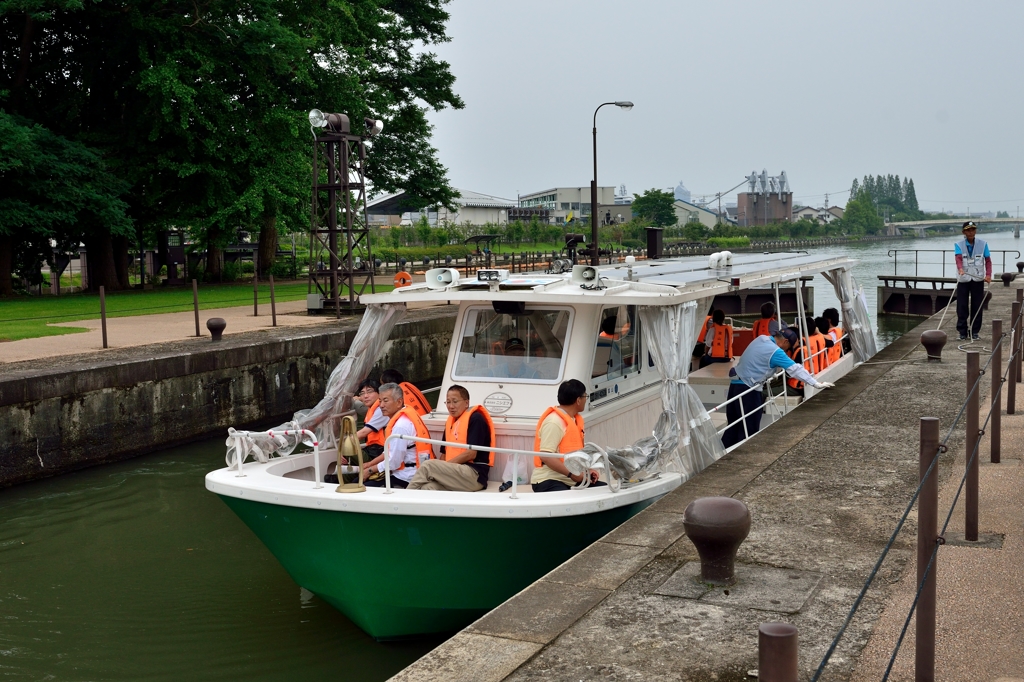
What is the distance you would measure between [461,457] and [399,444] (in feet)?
1.95

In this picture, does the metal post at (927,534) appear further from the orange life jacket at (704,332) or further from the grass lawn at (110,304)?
the grass lawn at (110,304)

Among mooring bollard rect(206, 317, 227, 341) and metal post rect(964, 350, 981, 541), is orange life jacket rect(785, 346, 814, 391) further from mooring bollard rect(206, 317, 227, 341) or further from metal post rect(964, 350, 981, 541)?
mooring bollard rect(206, 317, 227, 341)

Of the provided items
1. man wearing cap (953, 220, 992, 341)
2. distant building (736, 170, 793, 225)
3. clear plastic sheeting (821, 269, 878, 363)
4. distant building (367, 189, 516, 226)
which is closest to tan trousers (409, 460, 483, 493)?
clear plastic sheeting (821, 269, 878, 363)

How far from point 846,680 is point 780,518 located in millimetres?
2763

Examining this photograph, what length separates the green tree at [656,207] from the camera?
100188 mm

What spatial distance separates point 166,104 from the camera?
28.5 meters

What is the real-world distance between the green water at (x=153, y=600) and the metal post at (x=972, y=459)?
4.08m

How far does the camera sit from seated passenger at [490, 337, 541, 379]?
9.18 meters

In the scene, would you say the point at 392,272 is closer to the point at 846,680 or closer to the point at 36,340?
the point at 36,340

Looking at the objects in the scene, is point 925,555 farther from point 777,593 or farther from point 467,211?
point 467,211

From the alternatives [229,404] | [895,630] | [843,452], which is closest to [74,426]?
[229,404]

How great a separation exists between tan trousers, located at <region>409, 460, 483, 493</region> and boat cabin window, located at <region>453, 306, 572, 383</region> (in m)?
1.42

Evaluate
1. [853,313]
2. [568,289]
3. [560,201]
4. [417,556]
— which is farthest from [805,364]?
[560,201]

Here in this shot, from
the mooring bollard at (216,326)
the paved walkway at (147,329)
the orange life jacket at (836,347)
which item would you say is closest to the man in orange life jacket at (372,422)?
the orange life jacket at (836,347)
